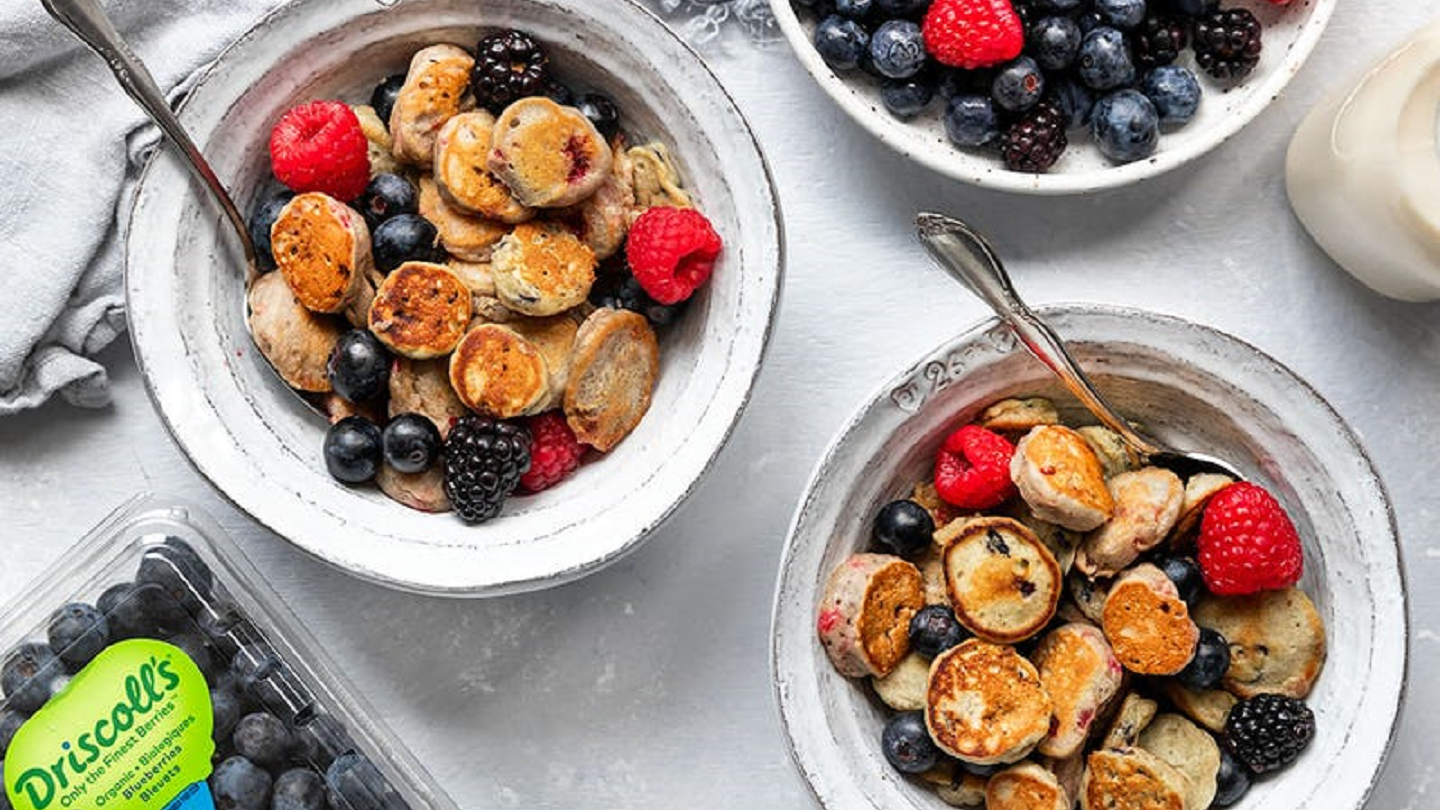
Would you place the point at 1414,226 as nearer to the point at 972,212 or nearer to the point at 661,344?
the point at 972,212

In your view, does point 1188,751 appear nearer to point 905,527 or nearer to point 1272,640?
point 1272,640

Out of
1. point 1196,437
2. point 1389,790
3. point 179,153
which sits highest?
point 179,153

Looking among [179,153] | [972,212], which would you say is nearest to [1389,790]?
[972,212]

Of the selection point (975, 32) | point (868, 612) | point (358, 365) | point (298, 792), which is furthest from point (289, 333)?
point (975, 32)

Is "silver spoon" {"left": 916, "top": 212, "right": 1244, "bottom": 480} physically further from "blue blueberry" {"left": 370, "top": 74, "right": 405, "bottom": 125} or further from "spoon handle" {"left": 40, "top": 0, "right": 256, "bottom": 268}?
"spoon handle" {"left": 40, "top": 0, "right": 256, "bottom": 268}

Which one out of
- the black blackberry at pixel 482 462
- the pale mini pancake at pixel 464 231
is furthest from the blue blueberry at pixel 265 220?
the black blackberry at pixel 482 462

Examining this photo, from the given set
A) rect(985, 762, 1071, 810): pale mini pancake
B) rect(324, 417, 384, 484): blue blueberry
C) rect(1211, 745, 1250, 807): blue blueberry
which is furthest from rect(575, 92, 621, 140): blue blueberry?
rect(1211, 745, 1250, 807): blue blueberry

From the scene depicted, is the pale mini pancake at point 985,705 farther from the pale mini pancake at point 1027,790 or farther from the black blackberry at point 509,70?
the black blackberry at point 509,70
